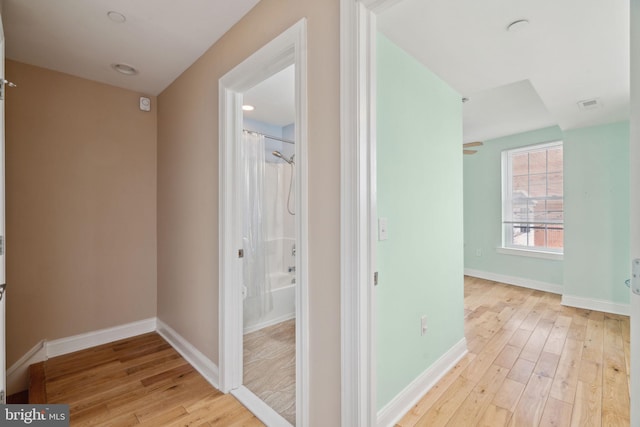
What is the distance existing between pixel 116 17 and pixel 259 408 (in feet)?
8.32

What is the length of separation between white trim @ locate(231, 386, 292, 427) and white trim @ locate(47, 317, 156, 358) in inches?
57.9

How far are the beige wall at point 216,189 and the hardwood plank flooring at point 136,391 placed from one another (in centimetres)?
25

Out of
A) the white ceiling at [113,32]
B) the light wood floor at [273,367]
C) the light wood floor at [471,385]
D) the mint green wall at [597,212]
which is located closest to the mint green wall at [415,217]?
the light wood floor at [471,385]

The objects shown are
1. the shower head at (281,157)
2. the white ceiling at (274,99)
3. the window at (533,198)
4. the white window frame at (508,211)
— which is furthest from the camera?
the white window frame at (508,211)

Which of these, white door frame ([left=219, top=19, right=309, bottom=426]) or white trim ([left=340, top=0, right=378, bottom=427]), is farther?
white door frame ([left=219, top=19, right=309, bottom=426])

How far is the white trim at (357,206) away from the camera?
1.25 m

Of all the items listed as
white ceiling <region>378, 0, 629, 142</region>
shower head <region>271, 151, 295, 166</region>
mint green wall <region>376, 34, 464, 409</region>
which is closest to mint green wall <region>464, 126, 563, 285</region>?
white ceiling <region>378, 0, 629, 142</region>

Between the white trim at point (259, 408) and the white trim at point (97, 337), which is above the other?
the white trim at point (97, 337)

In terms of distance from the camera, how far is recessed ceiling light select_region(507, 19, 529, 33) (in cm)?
165

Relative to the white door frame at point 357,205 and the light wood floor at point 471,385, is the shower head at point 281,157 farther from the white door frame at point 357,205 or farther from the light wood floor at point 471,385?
the white door frame at point 357,205

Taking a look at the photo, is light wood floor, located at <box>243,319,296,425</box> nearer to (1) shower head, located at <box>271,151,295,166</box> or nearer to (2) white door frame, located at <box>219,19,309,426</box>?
(2) white door frame, located at <box>219,19,309,426</box>

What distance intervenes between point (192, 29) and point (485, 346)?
3367 millimetres

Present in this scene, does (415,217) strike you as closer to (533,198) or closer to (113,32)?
(113,32)

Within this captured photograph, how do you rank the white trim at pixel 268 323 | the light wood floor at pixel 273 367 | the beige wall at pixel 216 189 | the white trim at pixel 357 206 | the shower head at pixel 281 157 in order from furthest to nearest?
the shower head at pixel 281 157 < the white trim at pixel 268 323 < the light wood floor at pixel 273 367 < the beige wall at pixel 216 189 < the white trim at pixel 357 206
